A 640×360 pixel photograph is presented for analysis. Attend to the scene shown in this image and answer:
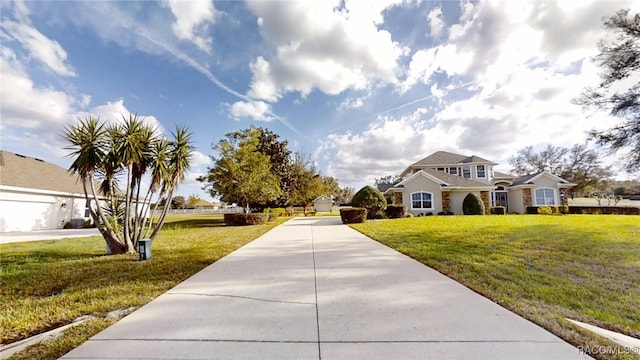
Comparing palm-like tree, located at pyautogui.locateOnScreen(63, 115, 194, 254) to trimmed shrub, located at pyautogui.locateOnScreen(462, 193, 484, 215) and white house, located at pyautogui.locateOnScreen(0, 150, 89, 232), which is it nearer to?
white house, located at pyautogui.locateOnScreen(0, 150, 89, 232)

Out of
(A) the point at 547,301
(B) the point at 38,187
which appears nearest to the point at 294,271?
(A) the point at 547,301

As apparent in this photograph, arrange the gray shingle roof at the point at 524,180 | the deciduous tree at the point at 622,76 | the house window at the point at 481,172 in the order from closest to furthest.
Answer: the deciduous tree at the point at 622,76 → the gray shingle roof at the point at 524,180 → the house window at the point at 481,172

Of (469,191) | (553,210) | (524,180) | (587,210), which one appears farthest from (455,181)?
(587,210)

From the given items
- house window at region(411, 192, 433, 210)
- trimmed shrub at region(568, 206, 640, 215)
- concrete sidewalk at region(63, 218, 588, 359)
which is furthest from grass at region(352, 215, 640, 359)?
trimmed shrub at region(568, 206, 640, 215)

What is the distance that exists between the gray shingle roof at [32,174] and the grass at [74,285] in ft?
37.9

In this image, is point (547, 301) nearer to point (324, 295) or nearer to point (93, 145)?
point (324, 295)

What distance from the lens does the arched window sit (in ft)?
80.8

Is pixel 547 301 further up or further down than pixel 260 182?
further down

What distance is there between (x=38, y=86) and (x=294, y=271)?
1134 cm

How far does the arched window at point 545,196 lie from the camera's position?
2464 cm

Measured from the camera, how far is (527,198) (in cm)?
2523

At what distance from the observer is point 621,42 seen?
1241 centimetres

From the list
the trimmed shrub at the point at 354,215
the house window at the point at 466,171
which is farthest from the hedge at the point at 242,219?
the house window at the point at 466,171

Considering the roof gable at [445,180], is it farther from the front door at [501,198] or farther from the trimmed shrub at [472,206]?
the front door at [501,198]
